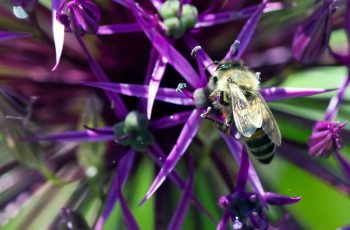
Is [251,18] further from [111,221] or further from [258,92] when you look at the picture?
[111,221]

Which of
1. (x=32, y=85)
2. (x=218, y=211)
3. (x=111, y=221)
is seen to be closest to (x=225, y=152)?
(x=218, y=211)

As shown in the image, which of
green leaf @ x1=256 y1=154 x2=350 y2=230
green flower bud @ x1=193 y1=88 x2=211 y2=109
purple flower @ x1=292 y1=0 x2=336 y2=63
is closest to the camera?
green flower bud @ x1=193 y1=88 x2=211 y2=109

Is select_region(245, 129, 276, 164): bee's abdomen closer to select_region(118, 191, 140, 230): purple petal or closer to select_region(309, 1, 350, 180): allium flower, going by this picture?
select_region(309, 1, 350, 180): allium flower

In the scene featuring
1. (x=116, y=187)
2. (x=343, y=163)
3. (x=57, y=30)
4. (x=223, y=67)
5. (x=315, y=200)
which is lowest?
(x=315, y=200)

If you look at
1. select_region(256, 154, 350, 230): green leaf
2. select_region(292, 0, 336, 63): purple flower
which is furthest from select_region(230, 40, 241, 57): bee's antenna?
select_region(256, 154, 350, 230): green leaf

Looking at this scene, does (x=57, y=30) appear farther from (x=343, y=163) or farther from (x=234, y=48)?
(x=343, y=163)

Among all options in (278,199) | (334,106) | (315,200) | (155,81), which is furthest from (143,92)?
(315,200)

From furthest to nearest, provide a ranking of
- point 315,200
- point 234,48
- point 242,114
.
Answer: point 315,200, point 234,48, point 242,114
